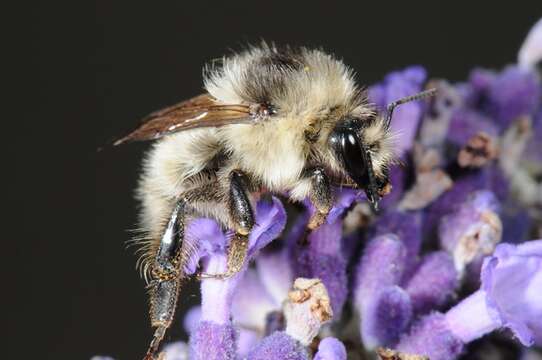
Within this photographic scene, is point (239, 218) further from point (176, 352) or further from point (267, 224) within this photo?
point (176, 352)

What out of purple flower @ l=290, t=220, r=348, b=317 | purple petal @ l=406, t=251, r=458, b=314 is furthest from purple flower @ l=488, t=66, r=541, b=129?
purple flower @ l=290, t=220, r=348, b=317

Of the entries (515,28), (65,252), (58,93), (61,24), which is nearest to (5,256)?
(65,252)

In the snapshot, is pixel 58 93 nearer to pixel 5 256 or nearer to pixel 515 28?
pixel 5 256

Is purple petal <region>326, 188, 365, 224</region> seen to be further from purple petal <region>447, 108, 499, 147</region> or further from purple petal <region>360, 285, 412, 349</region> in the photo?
purple petal <region>447, 108, 499, 147</region>

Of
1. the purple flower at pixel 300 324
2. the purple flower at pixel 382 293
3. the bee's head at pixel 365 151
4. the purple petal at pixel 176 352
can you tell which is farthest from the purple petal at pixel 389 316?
the purple petal at pixel 176 352

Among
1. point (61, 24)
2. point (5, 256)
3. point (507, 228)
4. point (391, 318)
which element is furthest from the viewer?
point (61, 24)

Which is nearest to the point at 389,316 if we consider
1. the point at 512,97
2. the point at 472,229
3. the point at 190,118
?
the point at 472,229
